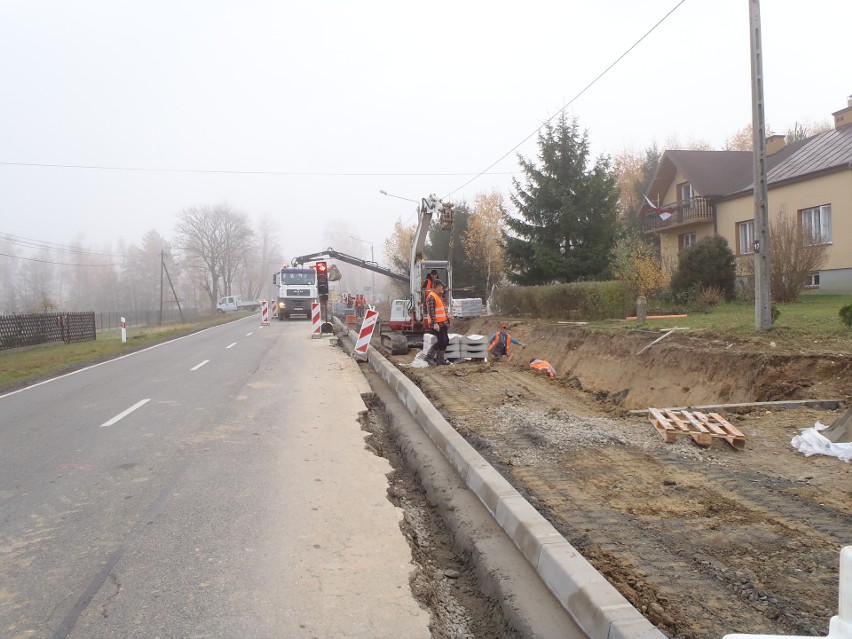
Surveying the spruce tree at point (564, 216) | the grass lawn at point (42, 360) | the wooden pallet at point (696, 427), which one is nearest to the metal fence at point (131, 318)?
the grass lawn at point (42, 360)

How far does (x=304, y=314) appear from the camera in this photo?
42.1 m

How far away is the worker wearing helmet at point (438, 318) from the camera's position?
13.5 m

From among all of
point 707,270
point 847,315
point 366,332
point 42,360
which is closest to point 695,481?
point 847,315

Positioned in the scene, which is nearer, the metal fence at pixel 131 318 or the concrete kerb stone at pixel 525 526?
the concrete kerb stone at pixel 525 526

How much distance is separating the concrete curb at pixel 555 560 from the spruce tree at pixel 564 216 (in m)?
20.5

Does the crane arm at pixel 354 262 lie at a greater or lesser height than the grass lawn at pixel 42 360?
greater

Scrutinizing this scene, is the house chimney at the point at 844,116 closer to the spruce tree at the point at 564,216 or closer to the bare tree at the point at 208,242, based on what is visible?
the spruce tree at the point at 564,216

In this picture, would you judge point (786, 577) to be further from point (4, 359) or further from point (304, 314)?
point (304, 314)

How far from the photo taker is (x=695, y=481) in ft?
18.1

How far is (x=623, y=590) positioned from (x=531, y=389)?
7.35 metres

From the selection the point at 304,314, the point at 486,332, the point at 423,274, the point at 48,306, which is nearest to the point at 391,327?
the point at 423,274

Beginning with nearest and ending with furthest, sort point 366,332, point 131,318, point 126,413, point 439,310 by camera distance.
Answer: point 126,413 < point 439,310 < point 366,332 < point 131,318

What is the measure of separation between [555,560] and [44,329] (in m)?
30.3

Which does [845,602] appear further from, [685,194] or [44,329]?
[685,194]
